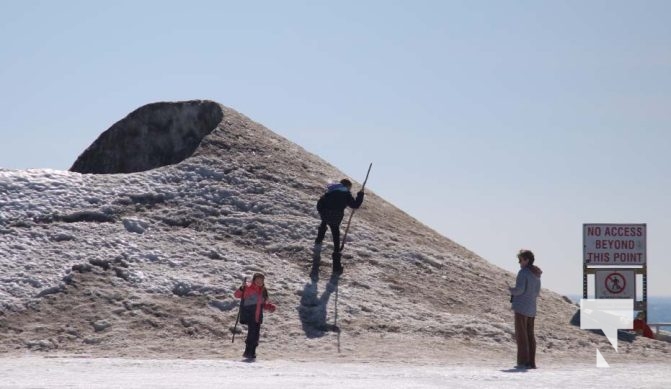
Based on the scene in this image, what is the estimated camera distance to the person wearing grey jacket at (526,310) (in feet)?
59.7

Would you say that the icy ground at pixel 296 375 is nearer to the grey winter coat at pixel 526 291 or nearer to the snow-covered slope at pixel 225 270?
the grey winter coat at pixel 526 291

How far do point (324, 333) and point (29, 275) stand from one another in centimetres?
582

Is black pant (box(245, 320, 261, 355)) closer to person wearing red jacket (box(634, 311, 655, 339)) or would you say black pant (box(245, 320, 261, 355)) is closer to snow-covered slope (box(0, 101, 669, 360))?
snow-covered slope (box(0, 101, 669, 360))

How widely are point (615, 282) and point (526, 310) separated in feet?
23.0

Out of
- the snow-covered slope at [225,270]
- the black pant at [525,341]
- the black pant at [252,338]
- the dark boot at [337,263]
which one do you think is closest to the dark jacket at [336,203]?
the dark boot at [337,263]

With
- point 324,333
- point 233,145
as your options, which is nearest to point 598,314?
point 324,333

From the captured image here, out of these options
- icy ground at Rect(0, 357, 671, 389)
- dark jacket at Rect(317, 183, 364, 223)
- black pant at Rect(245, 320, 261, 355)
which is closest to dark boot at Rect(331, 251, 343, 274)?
dark jacket at Rect(317, 183, 364, 223)

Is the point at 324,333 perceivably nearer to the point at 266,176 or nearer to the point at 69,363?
the point at 69,363

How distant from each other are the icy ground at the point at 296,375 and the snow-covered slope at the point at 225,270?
169cm

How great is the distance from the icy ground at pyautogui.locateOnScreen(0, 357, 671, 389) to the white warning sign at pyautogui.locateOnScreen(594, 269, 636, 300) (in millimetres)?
5945

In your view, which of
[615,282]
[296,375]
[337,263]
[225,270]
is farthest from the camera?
[615,282]

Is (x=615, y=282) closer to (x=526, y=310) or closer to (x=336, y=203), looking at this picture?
(x=336, y=203)

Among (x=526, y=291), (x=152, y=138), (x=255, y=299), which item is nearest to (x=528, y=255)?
(x=526, y=291)

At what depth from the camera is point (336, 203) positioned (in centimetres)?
2377
